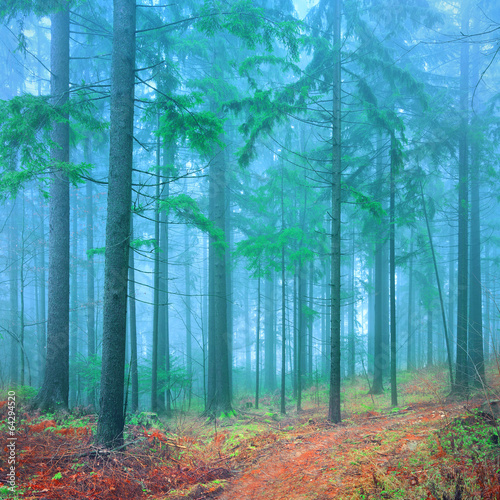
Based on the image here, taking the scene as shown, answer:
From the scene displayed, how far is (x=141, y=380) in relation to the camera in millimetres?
13469

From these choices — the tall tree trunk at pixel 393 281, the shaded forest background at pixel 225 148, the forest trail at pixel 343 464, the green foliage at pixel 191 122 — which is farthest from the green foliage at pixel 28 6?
the forest trail at pixel 343 464

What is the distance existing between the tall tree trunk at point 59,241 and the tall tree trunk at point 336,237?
21.8 feet

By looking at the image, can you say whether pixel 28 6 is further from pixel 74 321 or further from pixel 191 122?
Result: pixel 74 321

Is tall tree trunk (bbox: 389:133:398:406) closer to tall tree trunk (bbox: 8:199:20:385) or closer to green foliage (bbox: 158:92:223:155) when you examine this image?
green foliage (bbox: 158:92:223:155)

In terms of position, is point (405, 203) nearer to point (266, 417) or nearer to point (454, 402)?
point (454, 402)

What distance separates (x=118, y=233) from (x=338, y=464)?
5.26 metres

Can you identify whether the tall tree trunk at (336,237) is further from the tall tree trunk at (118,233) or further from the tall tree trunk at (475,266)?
the tall tree trunk at (118,233)

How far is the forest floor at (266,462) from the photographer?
13.4 ft

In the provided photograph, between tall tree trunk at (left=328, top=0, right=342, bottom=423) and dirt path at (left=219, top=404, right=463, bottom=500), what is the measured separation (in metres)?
0.86

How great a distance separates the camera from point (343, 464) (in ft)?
17.2

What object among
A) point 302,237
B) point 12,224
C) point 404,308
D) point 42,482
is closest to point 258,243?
point 302,237

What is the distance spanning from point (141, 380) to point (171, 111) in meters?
11.0

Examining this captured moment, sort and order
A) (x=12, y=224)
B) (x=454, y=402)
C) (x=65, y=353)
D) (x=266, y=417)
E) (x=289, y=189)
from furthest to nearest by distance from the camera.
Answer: (x=12, y=224), (x=289, y=189), (x=266, y=417), (x=454, y=402), (x=65, y=353)

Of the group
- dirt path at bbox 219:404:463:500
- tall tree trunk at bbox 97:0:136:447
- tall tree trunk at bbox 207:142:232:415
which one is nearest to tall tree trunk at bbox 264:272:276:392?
tall tree trunk at bbox 207:142:232:415
